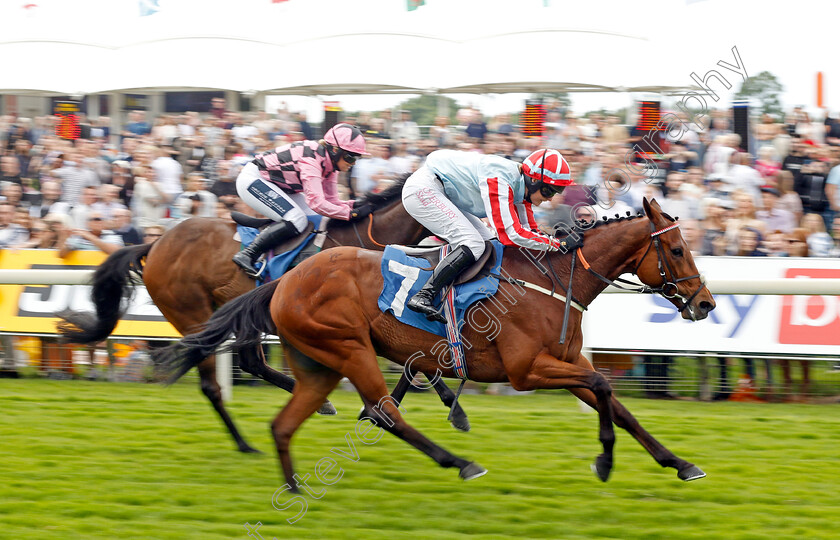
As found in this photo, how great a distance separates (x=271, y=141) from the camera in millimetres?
9711

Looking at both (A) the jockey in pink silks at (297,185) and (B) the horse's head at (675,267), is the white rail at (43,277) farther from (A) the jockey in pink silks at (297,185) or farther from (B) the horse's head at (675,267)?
(B) the horse's head at (675,267)

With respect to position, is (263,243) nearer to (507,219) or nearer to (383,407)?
(383,407)

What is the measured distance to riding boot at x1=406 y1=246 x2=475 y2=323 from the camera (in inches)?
178

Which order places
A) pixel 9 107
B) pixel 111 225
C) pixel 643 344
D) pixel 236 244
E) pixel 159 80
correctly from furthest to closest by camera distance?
pixel 9 107
pixel 159 80
pixel 111 225
pixel 643 344
pixel 236 244

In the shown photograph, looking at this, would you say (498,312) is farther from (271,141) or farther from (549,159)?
(271,141)

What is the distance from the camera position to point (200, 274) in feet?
19.7

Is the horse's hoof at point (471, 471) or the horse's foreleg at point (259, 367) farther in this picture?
the horse's foreleg at point (259, 367)

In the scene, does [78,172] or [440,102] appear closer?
[78,172]

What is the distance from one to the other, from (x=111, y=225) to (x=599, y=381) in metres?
4.89

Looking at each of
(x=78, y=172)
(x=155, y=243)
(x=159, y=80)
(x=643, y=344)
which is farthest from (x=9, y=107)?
(x=643, y=344)

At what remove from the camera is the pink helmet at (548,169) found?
15.1ft

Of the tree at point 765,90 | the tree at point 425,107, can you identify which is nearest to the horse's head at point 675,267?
the tree at point 765,90

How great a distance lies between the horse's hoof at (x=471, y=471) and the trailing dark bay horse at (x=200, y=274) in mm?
1121

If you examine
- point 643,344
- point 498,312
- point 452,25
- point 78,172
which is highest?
point 452,25
